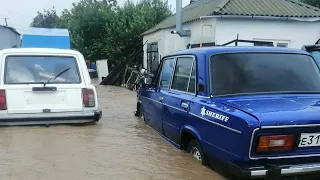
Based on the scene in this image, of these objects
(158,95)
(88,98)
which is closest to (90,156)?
(158,95)

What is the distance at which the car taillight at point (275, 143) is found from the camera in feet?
11.0

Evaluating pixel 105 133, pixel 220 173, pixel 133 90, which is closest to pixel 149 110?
pixel 105 133

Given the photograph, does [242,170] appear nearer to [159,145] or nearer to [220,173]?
[220,173]

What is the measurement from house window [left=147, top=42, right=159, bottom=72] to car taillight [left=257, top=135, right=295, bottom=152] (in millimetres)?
16331

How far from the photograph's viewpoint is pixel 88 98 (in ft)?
21.6

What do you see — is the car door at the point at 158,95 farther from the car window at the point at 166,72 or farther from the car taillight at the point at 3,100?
the car taillight at the point at 3,100

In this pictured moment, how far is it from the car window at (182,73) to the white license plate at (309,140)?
1794 millimetres

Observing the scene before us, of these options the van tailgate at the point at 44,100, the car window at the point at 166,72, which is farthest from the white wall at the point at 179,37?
the van tailgate at the point at 44,100

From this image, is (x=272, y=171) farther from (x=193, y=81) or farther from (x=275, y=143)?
(x=193, y=81)

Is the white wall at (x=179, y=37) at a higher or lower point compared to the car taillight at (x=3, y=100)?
higher

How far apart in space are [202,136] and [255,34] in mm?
9826

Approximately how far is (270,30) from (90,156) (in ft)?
33.1

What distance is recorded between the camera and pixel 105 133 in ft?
20.9

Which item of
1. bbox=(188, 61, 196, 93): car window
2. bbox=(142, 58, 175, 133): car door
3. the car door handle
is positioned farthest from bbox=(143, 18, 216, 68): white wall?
the car door handle
